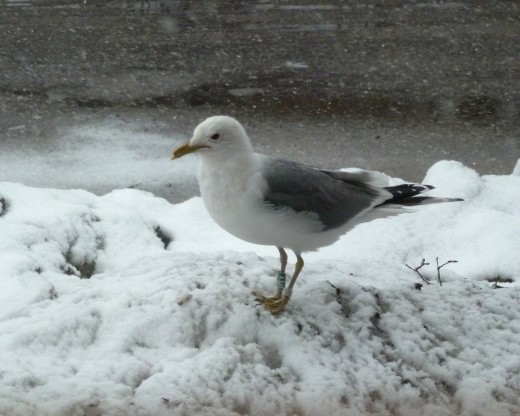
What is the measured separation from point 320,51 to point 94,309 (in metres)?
6.52

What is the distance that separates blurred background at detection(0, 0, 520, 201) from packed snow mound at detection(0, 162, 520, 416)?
237 cm

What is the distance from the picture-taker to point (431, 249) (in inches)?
191

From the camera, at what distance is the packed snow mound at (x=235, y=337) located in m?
2.64

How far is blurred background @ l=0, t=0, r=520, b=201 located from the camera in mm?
6602

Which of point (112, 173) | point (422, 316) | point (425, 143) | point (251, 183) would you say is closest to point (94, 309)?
point (251, 183)

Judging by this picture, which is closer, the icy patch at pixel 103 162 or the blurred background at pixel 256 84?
the icy patch at pixel 103 162

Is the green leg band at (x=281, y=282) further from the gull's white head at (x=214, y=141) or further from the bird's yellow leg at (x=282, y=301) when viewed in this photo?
the gull's white head at (x=214, y=141)

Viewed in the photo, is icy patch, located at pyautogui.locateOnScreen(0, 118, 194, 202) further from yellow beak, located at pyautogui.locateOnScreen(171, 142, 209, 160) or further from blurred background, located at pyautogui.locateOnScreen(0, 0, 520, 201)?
yellow beak, located at pyautogui.locateOnScreen(171, 142, 209, 160)

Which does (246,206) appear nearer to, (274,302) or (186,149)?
(186,149)

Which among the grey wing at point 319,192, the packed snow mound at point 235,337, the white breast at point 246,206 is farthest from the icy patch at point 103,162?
the white breast at point 246,206

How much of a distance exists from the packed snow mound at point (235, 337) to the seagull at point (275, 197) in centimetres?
23

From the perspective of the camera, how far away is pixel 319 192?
3.30 m

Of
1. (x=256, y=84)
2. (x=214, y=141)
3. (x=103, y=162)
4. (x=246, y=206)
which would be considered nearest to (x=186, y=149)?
(x=214, y=141)

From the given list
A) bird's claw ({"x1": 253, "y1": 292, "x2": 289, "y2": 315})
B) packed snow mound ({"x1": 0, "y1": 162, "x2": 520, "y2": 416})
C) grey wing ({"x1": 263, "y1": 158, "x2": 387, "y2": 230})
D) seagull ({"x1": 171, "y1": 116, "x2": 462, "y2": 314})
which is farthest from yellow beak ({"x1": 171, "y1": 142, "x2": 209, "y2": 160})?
bird's claw ({"x1": 253, "y1": 292, "x2": 289, "y2": 315})
